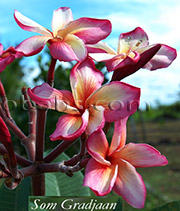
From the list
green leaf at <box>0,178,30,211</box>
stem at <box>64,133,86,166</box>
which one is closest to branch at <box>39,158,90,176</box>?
stem at <box>64,133,86,166</box>

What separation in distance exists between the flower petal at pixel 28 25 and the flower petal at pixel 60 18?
0.09 ft

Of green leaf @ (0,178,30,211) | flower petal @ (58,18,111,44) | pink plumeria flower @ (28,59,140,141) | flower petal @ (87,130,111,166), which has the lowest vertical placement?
green leaf @ (0,178,30,211)

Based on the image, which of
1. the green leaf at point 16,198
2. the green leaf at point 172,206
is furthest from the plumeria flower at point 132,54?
the green leaf at point 16,198

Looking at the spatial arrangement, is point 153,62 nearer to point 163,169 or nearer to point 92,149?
point 92,149

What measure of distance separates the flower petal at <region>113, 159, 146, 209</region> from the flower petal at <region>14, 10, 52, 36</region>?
25 centimetres

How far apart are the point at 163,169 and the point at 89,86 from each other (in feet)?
14.7

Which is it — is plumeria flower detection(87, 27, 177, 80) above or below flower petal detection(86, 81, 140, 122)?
above

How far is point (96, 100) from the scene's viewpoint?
0.50 meters

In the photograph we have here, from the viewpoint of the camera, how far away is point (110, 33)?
22.2 inches

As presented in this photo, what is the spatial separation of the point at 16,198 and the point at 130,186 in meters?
0.33

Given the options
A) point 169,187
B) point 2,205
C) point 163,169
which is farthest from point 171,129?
point 2,205

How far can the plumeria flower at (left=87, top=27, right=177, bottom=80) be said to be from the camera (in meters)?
0.53

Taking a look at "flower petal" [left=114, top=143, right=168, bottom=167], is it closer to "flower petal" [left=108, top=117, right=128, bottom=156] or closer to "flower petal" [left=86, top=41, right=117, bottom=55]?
"flower petal" [left=108, top=117, right=128, bottom=156]

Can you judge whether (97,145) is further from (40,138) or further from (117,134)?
(40,138)
